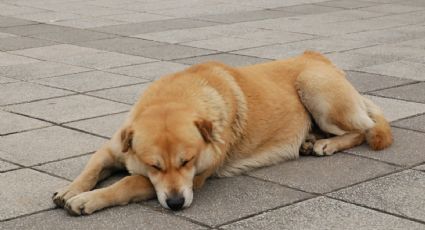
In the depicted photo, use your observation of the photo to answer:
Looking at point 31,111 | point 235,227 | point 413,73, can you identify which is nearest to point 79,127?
point 31,111

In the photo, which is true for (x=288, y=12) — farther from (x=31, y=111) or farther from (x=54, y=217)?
(x=54, y=217)

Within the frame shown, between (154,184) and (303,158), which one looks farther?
(303,158)

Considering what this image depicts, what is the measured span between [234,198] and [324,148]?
1.41 metres

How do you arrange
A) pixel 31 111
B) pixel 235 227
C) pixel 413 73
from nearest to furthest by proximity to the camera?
1. pixel 235 227
2. pixel 31 111
3. pixel 413 73

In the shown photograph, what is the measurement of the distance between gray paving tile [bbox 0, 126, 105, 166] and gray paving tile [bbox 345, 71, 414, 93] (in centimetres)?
363

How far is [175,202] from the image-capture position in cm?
584

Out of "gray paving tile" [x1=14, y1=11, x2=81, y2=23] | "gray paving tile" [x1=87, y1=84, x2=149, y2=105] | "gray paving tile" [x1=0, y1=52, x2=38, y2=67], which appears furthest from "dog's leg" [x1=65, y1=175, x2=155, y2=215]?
"gray paving tile" [x1=14, y1=11, x2=81, y2=23]

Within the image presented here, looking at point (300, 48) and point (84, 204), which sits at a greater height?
point (84, 204)

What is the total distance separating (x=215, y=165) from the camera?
6.54 m

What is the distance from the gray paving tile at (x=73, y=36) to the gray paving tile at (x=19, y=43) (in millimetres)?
273

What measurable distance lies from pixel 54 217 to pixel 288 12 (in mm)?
11983

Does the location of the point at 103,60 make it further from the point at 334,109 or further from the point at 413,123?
the point at 334,109

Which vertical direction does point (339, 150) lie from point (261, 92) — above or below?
below

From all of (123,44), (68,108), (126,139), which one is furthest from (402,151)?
(123,44)
